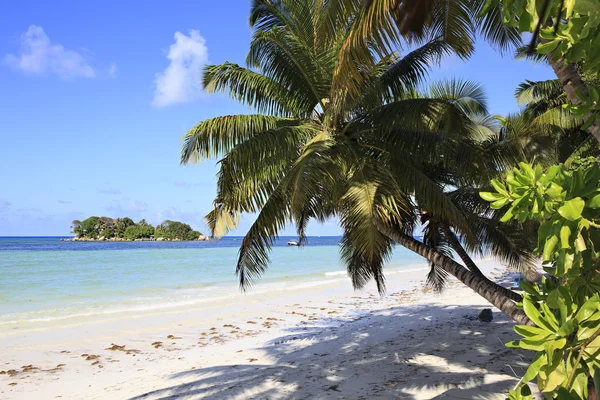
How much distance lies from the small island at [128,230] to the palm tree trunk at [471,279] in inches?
3455

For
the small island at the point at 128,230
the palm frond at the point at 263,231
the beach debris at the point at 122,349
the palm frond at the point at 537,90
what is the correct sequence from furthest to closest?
the small island at the point at 128,230, the palm frond at the point at 537,90, the beach debris at the point at 122,349, the palm frond at the point at 263,231

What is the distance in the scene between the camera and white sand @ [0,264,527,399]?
665 centimetres

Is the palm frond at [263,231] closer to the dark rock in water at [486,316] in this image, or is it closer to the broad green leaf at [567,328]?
the broad green leaf at [567,328]

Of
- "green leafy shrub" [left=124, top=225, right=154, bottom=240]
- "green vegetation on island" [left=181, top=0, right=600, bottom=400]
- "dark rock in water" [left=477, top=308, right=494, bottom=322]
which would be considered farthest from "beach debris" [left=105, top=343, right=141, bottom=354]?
"green leafy shrub" [left=124, top=225, right=154, bottom=240]

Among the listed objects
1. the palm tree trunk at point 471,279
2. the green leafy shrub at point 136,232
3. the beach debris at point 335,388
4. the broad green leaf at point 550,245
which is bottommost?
the beach debris at point 335,388

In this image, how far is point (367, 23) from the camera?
14.6 ft

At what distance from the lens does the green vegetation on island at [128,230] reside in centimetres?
9244

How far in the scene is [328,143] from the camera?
261 inches

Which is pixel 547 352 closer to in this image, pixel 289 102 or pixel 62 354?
pixel 289 102

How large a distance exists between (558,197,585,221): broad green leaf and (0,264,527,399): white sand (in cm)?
449

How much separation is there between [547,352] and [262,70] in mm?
7157

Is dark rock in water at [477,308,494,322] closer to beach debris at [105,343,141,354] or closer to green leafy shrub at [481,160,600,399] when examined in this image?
beach debris at [105,343,141,354]

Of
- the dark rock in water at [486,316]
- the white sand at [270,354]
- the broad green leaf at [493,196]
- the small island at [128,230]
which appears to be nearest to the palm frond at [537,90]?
the white sand at [270,354]

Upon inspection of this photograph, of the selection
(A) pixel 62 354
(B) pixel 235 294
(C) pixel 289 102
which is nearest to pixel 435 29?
(C) pixel 289 102
